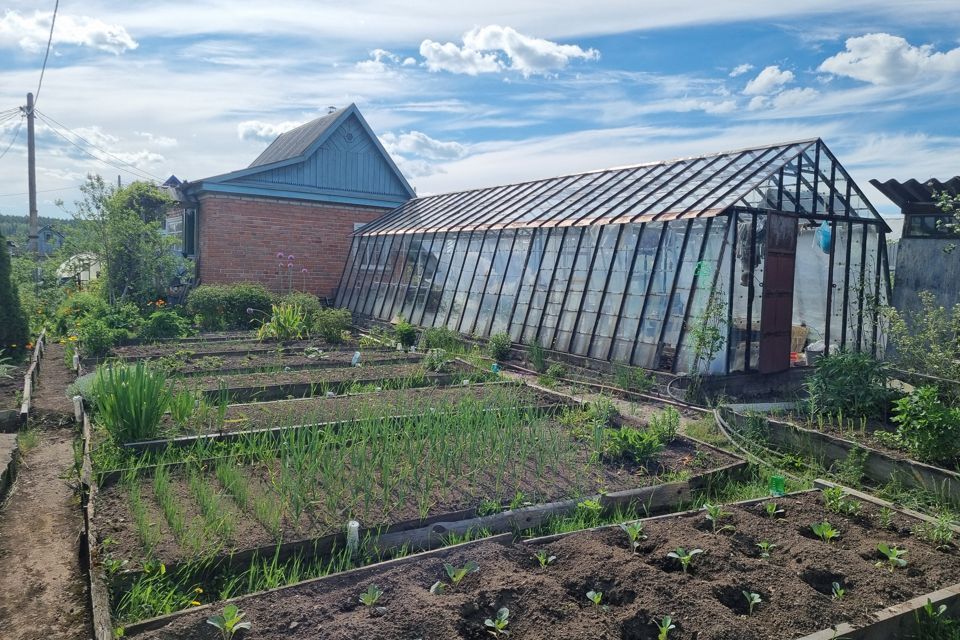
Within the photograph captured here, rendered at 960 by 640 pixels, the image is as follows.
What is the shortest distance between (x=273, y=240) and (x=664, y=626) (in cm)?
1711

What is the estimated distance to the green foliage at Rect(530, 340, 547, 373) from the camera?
10523mm

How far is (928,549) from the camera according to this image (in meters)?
3.79

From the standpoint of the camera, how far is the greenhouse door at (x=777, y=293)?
9219 mm

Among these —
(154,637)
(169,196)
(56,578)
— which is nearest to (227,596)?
(154,637)

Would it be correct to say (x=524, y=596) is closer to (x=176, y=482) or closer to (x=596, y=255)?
(x=176, y=482)

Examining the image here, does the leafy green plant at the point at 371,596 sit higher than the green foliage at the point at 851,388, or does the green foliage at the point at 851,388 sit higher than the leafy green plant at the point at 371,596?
the green foliage at the point at 851,388

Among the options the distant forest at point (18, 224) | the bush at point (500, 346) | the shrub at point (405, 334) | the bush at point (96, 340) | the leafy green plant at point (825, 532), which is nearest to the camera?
the leafy green plant at point (825, 532)

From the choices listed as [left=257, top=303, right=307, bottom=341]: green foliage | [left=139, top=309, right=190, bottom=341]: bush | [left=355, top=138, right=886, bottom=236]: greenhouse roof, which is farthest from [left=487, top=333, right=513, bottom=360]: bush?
[left=139, top=309, right=190, bottom=341]: bush

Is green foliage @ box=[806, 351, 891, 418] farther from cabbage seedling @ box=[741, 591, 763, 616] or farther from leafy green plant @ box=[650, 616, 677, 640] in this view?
leafy green plant @ box=[650, 616, 677, 640]

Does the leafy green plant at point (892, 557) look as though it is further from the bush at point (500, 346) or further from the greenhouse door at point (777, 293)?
the bush at point (500, 346)

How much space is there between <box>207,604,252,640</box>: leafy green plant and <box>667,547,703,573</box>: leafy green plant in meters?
2.18

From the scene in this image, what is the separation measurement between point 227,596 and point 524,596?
5.12 feet

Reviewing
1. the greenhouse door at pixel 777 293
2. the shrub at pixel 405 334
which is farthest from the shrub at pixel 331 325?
the greenhouse door at pixel 777 293

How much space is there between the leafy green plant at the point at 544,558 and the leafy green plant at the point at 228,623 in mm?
1515
